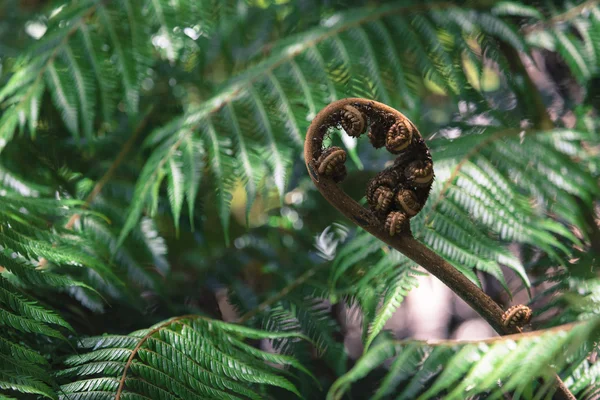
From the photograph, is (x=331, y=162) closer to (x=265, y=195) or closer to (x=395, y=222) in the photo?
(x=395, y=222)

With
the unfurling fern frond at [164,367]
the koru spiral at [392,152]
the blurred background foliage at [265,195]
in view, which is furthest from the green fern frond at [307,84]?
the koru spiral at [392,152]

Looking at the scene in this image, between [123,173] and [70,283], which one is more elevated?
[70,283]

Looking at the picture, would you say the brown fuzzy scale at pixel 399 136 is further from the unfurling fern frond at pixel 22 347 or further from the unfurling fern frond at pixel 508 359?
the unfurling fern frond at pixel 22 347

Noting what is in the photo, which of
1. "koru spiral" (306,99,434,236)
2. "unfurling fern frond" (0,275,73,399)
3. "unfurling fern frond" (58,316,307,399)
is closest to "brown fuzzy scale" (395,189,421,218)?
"koru spiral" (306,99,434,236)

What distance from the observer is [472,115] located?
141cm

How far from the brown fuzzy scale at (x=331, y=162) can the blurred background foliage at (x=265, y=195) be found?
24cm

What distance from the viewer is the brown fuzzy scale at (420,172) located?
67 centimetres

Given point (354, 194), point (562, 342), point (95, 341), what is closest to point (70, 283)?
point (95, 341)

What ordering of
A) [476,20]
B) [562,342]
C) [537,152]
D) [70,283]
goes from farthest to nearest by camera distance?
[476,20], [537,152], [70,283], [562,342]

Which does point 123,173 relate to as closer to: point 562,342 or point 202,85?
point 202,85

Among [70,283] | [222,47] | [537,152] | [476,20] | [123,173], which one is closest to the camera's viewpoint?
[70,283]

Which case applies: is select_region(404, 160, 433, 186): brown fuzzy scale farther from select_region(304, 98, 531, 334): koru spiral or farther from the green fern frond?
the green fern frond

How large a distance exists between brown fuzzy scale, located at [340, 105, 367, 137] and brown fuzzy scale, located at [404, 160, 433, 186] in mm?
69

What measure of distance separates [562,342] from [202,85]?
139 centimetres
